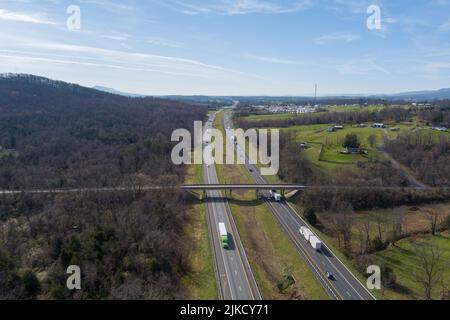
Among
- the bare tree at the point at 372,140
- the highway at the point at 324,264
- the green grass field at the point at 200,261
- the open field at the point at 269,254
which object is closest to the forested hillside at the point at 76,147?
the green grass field at the point at 200,261

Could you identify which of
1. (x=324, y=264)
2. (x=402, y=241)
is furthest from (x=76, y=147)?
(x=402, y=241)

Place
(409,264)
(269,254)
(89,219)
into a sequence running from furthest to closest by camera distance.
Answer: (89,219), (269,254), (409,264)

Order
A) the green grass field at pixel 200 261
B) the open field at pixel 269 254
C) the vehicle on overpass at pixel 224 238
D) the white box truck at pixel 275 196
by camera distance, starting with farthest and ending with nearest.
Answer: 1. the white box truck at pixel 275 196
2. the vehicle on overpass at pixel 224 238
3. the open field at pixel 269 254
4. the green grass field at pixel 200 261

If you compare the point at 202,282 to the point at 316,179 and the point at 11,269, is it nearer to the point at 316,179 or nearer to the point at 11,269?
the point at 11,269

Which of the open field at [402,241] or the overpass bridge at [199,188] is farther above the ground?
the overpass bridge at [199,188]

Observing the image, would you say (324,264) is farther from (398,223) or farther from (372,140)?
(372,140)

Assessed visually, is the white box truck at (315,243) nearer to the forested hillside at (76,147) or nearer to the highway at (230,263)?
the highway at (230,263)
